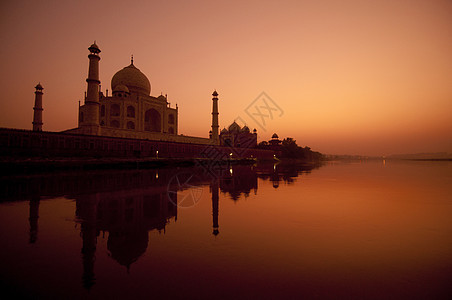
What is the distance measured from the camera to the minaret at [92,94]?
28.5m

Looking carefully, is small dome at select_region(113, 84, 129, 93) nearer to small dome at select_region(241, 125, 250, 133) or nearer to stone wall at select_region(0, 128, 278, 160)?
stone wall at select_region(0, 128, 278, 160)

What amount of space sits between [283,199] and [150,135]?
1337 inches

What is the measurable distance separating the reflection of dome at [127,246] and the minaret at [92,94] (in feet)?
92.3

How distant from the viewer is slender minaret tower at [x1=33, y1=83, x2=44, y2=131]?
36.7 meters

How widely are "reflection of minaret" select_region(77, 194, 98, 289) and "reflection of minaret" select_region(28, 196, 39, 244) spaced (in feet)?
2.71

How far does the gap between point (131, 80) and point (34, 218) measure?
4103 centimetres

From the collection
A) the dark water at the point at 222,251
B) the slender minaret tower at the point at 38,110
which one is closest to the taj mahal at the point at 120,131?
the slender minaret tower at the point at 38,110

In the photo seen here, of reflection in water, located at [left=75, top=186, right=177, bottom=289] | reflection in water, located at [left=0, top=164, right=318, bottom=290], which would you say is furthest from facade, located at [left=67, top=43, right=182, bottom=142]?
reflection in water, located at [left=75, top=186, right=177, bottom=289]

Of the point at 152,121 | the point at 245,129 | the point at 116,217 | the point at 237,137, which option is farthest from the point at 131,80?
the point at 116,217

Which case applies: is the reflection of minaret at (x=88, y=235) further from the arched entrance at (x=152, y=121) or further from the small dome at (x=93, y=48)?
the arched entrance at (x=152, y=121)

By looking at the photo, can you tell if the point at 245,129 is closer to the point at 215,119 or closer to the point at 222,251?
the point at 215,119

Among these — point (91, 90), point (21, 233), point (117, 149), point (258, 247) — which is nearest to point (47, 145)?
point (117, 149)

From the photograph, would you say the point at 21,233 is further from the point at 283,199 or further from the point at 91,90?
the point at 91,90

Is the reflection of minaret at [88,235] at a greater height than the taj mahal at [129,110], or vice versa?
the taj mahal at [129,110]
